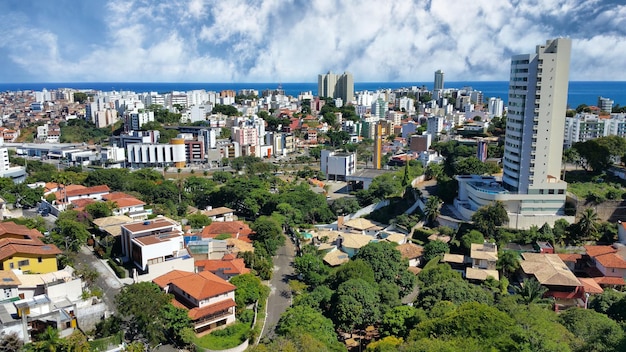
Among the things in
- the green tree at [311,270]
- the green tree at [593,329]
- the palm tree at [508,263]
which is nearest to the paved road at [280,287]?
the green tree at [311,270]

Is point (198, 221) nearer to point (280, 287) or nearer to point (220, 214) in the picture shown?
point (220, 214)

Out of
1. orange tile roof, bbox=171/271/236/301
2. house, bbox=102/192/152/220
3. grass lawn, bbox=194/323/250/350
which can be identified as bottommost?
grass lawn, bbox=194/323/250/350

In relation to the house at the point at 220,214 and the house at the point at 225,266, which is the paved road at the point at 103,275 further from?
the house at the point at 220,214

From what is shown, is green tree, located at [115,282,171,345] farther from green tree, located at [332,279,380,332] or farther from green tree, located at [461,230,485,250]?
green tree, located at [461,230,485,250]

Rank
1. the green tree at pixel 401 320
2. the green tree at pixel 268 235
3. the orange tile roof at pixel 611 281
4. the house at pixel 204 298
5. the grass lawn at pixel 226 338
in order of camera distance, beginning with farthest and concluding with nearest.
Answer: the green tree at pixel 268 235 → the orange tile roof at pixel 611 281 → the house at pixel 204 298 → the grass lawn at pixel 226 338 → the green tree at pixel 401 320

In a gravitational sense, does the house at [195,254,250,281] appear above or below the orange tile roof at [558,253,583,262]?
below

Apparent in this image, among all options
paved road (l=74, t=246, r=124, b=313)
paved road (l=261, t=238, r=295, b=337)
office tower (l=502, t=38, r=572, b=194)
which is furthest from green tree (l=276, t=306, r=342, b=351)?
office tower (l=502, t=38, r=572, b=194)

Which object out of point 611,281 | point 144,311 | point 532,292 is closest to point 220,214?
point 144,311
